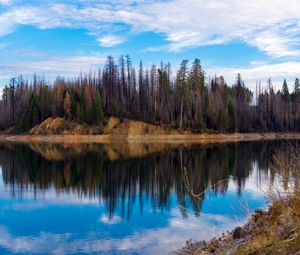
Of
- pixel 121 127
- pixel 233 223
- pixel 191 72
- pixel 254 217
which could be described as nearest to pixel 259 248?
pixel 254 217

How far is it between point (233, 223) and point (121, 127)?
93.6 metres

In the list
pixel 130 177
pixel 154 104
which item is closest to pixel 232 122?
pixel 154 104

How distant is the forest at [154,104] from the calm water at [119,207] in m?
71.6

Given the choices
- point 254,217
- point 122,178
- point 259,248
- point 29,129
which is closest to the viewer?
point 259,248

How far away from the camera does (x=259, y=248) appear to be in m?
9.15

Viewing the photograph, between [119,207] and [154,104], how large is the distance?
95764 millimetres

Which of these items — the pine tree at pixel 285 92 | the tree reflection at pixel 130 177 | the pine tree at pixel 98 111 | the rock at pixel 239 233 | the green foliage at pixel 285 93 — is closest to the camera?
the rock at pixel 239 233

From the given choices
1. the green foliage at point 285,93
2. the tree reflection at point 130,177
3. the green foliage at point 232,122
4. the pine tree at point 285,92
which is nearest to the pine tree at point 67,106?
the green foliage at point 232,122

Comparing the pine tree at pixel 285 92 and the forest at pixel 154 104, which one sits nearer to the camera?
the forest at pixel 154 104

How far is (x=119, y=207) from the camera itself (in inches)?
1034

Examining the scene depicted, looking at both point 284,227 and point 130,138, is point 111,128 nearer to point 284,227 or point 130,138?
point 130,138

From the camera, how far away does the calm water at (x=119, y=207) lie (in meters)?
18.8

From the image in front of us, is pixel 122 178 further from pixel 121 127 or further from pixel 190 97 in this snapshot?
pixel 190 97

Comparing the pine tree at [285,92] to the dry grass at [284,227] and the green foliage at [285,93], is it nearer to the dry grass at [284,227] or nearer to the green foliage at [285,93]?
the green foliage at [285,93]
